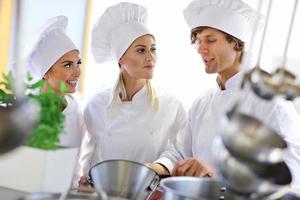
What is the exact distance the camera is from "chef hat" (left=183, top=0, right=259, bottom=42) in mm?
1135

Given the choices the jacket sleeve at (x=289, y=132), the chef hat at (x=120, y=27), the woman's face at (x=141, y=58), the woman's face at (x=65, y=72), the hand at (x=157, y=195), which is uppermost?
the chef hat at (x=120, y=27)

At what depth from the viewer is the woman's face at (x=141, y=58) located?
1269 mm

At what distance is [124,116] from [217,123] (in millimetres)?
266

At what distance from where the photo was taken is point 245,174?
0.55 metres

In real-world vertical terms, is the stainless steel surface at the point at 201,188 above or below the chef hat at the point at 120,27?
below

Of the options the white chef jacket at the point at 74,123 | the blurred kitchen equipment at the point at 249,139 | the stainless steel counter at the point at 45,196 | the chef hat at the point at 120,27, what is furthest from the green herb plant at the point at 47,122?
the chef hat at the point at 120,27

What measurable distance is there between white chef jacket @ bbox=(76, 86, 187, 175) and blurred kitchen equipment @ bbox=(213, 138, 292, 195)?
65 centimetres

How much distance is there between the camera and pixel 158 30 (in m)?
2.00

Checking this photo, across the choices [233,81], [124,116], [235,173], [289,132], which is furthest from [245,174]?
[124,116]

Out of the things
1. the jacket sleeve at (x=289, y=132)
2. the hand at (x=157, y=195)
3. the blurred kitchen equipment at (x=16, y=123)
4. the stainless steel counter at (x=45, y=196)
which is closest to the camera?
the blurred kitchen equipment at (x=16, y=123)

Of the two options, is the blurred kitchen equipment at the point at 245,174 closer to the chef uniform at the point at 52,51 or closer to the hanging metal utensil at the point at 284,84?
the hanging metal utensil at the point at 284,84

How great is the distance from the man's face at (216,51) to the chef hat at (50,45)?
0.39 meters

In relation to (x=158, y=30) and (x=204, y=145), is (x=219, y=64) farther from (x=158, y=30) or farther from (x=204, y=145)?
(x=158, y=30)

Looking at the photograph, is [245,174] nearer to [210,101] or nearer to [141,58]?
[210,101]
